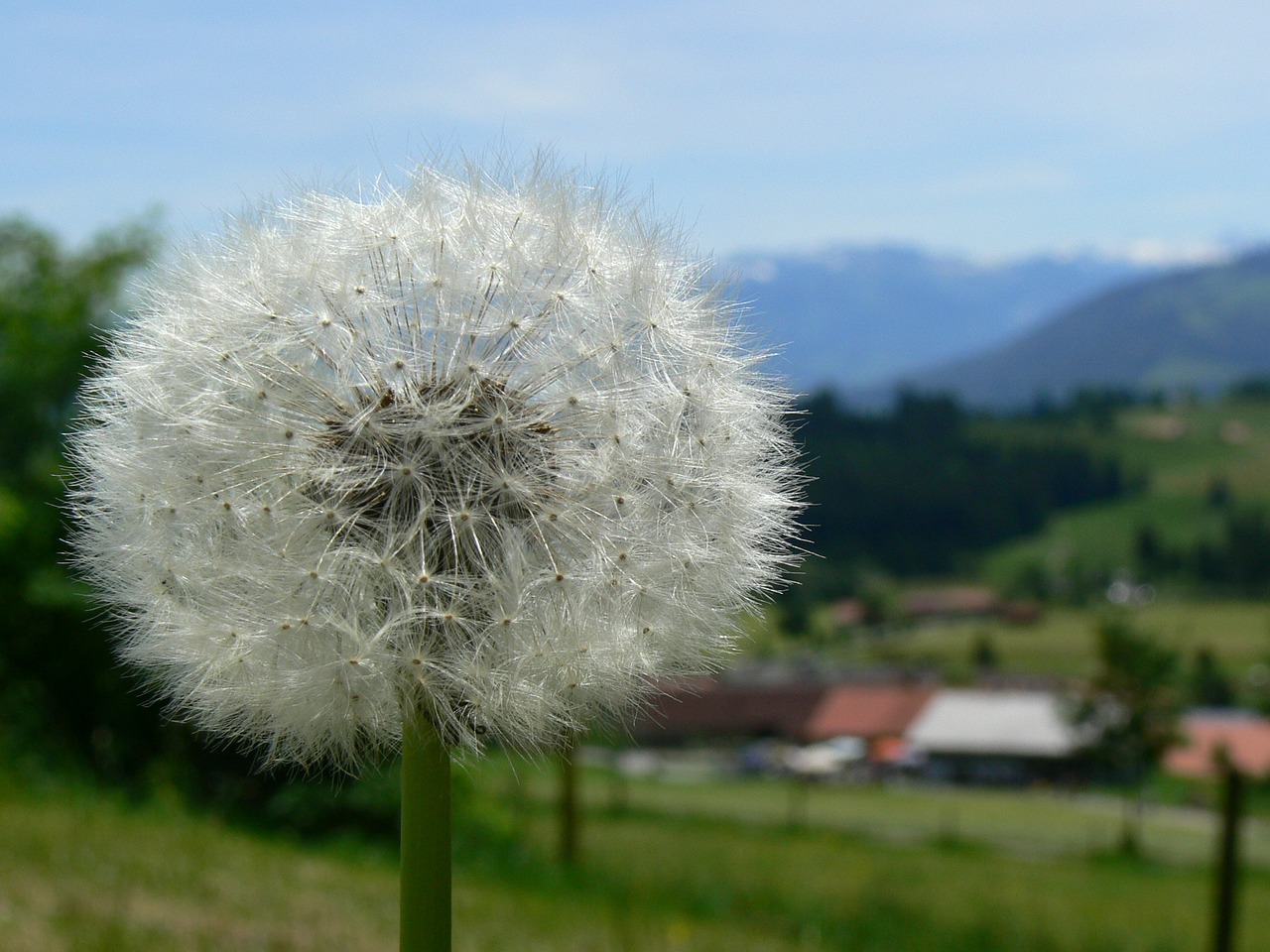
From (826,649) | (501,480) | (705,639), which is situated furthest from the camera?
(826,649)

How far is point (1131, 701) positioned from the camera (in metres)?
41.4

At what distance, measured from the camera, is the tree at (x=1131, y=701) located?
40312mm

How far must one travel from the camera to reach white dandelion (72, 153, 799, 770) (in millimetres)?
2502

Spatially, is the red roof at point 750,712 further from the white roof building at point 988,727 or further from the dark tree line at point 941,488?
the dark tree line at point 941,488

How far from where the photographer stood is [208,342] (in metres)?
2.81

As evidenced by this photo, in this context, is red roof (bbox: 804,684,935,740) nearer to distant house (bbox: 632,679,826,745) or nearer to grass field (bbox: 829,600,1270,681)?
distant house (bbox: 632,679,826,745)

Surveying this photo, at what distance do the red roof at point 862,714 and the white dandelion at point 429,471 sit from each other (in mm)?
102241

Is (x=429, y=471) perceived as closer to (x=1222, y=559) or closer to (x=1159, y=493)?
(x=1222, y=559)

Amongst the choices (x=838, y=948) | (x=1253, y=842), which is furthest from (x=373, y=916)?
(x=1253, y=842)

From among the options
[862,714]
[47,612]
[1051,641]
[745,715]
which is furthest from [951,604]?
[47,612]

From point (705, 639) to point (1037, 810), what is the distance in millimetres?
54686

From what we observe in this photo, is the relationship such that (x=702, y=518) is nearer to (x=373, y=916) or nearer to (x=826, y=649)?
(x=373, y=916)

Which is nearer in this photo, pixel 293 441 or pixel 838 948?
pixel 293 441

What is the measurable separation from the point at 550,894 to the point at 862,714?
9565 centimetres
